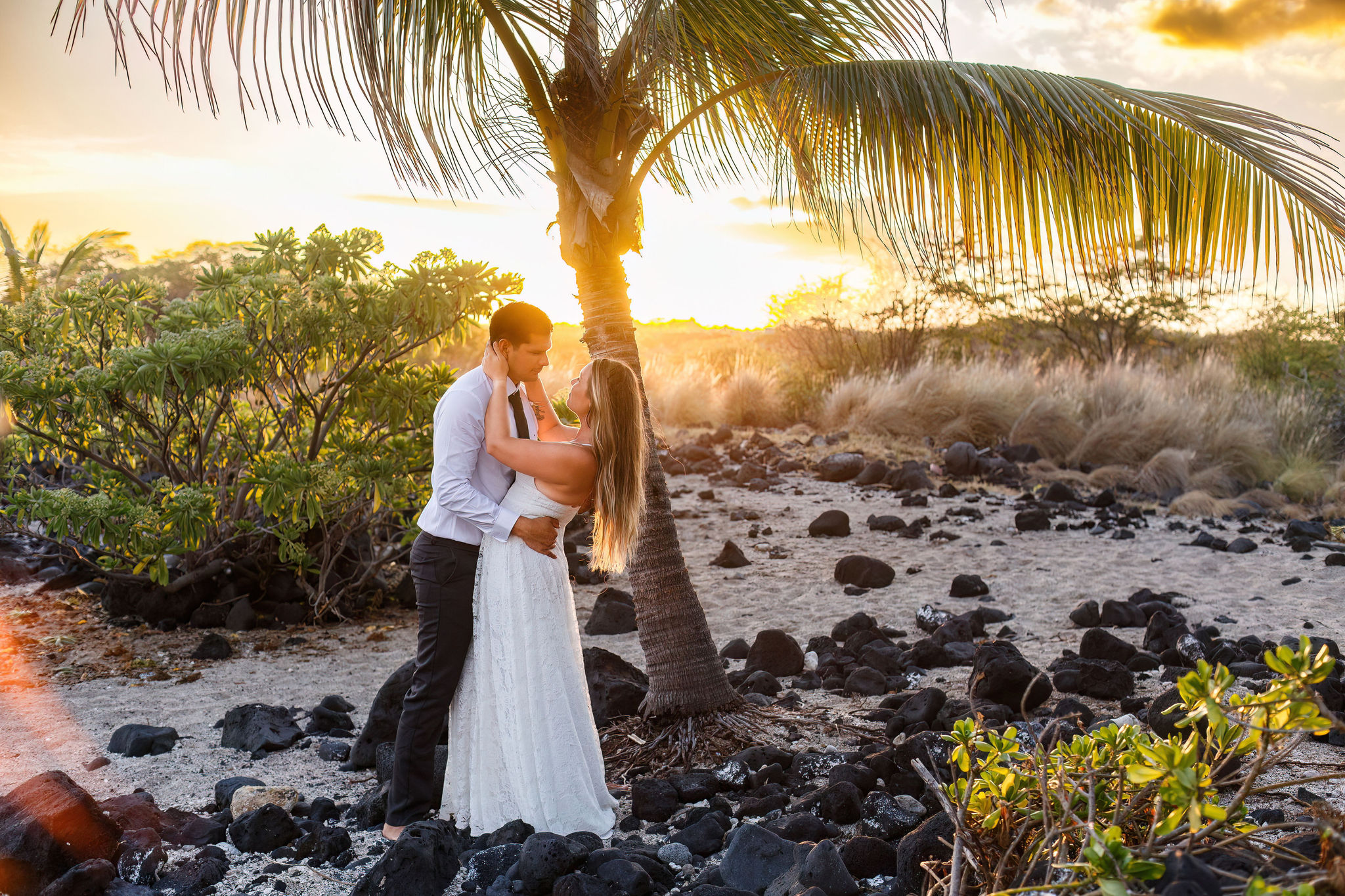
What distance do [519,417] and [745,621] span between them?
4.14 m

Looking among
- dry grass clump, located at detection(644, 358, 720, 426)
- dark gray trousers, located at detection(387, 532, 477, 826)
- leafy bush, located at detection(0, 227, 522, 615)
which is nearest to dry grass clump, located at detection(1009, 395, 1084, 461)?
dry grass clump, located at detection(644, 358, 720, 426)

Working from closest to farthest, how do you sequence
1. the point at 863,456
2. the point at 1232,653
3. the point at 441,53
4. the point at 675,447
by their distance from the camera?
the point at 441,53
the point at 1232,653
the point at 863,456
the point at 675,447

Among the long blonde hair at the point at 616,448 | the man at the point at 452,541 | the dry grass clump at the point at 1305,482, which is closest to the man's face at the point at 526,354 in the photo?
the man at the point at 452,541

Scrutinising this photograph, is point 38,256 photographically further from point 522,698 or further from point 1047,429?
point 1047,429

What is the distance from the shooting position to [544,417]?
408cm

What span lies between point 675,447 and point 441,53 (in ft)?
34.7

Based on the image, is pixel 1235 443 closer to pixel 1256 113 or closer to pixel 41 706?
pixel 1256 113

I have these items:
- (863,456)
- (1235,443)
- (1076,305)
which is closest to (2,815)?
(863,456)

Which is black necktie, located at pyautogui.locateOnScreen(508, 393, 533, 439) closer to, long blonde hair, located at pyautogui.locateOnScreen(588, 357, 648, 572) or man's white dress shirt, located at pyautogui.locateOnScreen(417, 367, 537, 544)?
man's white dress shirt, located at pyautogui.locateOnScreen(417, 367, 537, 544)

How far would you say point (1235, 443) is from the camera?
14.2m

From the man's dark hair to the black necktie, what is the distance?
246 mm

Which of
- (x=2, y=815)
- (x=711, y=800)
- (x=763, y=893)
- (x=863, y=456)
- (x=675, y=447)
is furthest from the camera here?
(x=675, y=447)

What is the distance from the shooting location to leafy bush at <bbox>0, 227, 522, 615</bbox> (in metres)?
6.15

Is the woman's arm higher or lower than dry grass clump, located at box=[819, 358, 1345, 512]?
higher
